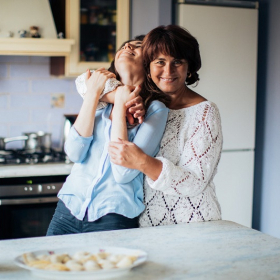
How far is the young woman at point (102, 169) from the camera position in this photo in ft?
5.16

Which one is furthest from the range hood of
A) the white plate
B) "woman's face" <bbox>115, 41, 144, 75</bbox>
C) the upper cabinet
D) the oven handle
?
the white plate

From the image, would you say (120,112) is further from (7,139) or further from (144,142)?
(7,139)

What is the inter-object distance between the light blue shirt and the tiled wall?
1732mm

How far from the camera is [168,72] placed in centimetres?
170

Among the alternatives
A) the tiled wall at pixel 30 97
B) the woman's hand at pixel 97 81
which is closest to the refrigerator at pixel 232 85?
the tiled wall at pixel 30 97

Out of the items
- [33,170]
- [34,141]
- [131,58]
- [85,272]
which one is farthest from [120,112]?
[34,141]

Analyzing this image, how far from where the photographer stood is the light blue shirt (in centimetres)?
157

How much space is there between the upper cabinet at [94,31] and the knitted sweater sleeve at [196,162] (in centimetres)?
163

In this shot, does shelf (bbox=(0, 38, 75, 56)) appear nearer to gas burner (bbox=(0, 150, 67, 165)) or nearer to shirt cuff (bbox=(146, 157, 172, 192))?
gas burner (bbox=(0, 150, 67, 165))

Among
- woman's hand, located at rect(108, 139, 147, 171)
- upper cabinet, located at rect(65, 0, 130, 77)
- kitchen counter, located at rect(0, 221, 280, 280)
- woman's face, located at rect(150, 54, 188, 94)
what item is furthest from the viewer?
upper cabinet, located at rect(65, 0, 130, 77)

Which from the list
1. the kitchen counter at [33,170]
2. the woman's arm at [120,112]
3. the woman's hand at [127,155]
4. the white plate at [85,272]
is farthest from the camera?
the kitchen counter at [33,170]

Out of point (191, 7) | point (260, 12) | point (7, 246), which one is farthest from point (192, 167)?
point (260, 12)

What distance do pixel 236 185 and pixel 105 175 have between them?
6.23 feet

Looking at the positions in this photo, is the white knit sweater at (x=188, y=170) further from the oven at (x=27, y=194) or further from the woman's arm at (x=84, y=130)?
the oven at (x=27, y=194)
